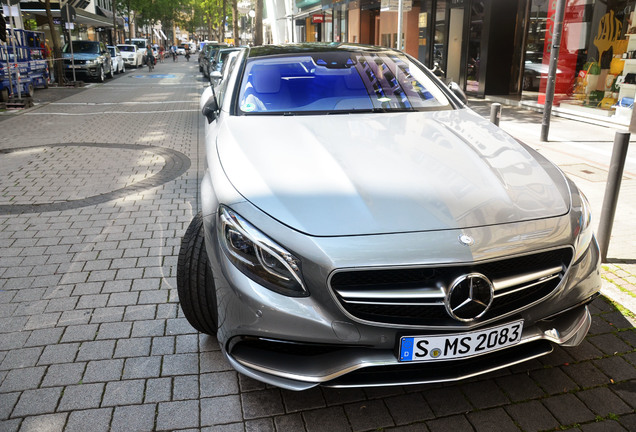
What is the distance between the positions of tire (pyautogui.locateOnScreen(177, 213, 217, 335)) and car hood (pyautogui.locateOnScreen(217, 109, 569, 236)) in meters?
0.55

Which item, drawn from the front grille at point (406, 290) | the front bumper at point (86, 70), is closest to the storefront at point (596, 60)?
the front grille at point (406, 290)

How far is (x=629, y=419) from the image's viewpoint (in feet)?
8.19

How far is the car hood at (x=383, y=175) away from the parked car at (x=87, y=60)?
73.7 feet

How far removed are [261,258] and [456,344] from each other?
2.95 feet

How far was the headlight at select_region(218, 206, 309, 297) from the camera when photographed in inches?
85.5

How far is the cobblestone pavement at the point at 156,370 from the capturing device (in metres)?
2.51

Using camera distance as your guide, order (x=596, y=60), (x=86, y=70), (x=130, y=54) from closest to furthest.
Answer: (x=596, y=60) → (x=86, y=70) → (x=130, y=54)

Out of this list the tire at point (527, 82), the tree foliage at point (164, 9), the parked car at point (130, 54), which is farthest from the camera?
the tree foliage at point (164, 9)

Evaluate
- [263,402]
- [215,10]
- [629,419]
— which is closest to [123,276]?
[263,402]

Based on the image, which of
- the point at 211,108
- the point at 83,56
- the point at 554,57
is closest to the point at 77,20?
the point at 83,56

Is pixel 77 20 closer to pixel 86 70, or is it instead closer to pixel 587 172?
pixel 86 70

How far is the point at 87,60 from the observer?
2341cm

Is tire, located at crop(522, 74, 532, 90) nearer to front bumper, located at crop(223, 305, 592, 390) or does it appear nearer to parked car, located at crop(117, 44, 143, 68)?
front bumper, located at crop(223, 305, 592, 390)

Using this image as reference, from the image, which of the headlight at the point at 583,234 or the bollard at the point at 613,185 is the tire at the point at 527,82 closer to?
the bollard at the point at 613,185
